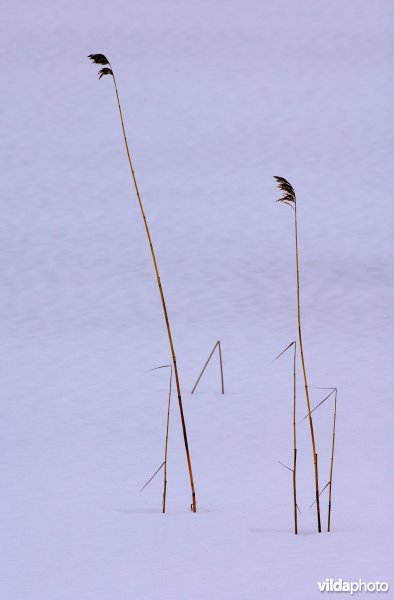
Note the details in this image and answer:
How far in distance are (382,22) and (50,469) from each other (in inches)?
266

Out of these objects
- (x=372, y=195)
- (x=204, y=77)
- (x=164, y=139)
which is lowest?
(x=372, y=195)

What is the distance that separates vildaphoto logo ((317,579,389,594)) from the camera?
1718mm

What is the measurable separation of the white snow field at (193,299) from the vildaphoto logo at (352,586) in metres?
0.02

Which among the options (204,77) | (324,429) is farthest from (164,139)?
(324,429)

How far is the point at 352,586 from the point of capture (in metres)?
1.73

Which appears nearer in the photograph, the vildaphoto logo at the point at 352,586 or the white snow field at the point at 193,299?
the vildaphoto logo at the point at 352,586

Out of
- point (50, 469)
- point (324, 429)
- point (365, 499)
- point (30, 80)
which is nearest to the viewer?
point (365, 499)

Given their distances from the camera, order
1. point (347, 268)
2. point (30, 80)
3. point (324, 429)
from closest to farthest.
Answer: point (324, 429)
point (347, 268)
point (30, 80)

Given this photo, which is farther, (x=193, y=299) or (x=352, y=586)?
(x=193, y=299)

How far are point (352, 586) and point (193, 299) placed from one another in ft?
7.37

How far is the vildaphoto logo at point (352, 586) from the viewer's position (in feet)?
5.64

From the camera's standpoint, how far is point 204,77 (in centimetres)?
704

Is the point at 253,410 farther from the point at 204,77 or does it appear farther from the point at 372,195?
the point at 204,77

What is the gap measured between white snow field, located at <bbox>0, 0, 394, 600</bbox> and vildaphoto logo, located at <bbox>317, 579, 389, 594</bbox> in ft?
0.06
